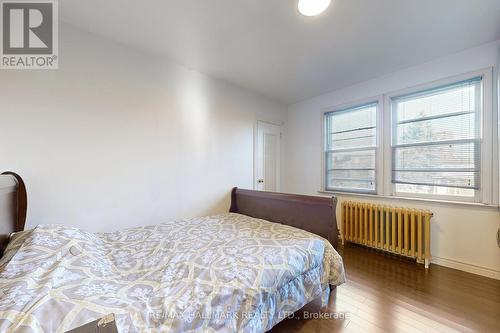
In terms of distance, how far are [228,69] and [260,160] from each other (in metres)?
1.54

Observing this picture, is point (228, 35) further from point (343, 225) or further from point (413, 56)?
point (343, 225)

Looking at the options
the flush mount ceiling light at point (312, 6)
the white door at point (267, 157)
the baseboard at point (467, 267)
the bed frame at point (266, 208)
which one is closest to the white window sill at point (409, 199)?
the baseboard at point (467, 267)

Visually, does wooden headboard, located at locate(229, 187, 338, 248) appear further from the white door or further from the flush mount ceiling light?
the flush mount ceiling light

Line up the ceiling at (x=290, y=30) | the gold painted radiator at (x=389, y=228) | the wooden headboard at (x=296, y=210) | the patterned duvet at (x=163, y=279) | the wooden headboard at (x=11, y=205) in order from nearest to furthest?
the patterned duvet at (x=163, y=279), the wooden headboard at (x=11, y=205), the ceiling at (x=290, y=30), the wooden headboard at (x=296, y=210), the gold painted radiator at (x=389, y=228)

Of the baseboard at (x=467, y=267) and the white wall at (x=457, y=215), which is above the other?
the white wall at (x=457, y=215)

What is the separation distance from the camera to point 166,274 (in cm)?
126

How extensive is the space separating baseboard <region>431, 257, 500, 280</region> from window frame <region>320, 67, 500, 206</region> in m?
A: 0.70

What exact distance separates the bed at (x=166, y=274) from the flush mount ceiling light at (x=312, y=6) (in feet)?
5.37

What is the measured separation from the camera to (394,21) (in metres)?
1.88

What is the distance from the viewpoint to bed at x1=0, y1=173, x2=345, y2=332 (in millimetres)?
845

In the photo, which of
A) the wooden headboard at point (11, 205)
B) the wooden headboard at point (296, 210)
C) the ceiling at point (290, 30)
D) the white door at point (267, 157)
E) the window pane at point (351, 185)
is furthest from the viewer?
the white door at point (267, 157)

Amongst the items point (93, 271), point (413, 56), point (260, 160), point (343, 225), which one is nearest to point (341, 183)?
point (343, 225)

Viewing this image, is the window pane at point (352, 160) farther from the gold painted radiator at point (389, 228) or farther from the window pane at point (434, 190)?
the gold painted radiator at point (389, 228)

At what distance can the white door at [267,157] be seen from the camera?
3.62m
